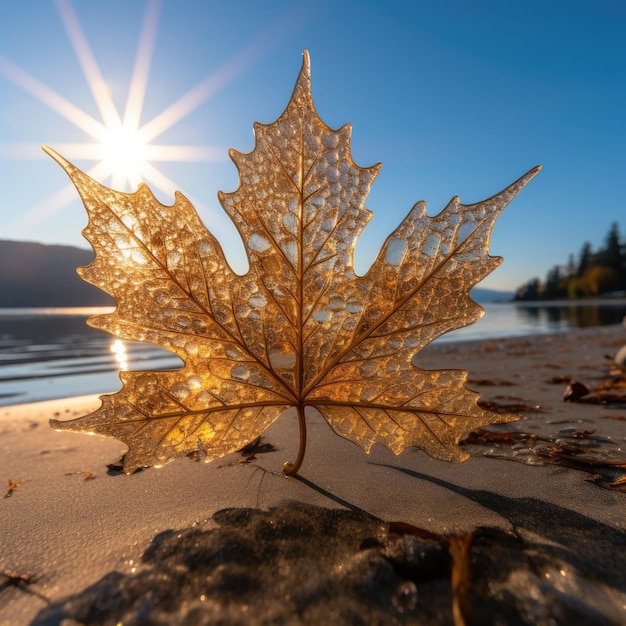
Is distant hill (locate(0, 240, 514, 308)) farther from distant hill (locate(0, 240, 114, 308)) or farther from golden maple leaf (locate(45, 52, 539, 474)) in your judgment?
golden maple leaf (locate(45, 52, 539, 474))

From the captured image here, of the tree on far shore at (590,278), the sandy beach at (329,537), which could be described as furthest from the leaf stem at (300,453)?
the tree on far shore at (590,278)

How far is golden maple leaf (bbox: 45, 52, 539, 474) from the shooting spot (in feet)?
4.53

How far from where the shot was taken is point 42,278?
76562 mm

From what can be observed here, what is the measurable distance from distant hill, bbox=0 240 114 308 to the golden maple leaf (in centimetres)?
7258

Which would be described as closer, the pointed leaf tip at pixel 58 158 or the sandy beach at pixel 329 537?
the sandy beach at pixel 329 537

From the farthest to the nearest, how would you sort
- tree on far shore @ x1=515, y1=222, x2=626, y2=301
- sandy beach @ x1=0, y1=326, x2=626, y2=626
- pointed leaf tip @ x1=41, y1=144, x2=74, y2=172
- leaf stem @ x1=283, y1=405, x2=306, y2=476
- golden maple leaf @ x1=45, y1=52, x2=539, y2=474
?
tree on far shore @ x1=515, y1=222, x2=626, y2=301 → leaf stem @ x1=283, y1=405, x2=306, y2=476 → golden maple leaf @ x1=45, y1=52, x2=539, y2=474 → pointed leaf tip @ x1=41, y1=144, x2=74, y2=172 → sandy beach @ x1=0, y1=326, x2=626, y2=626

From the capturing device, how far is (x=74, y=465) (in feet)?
6.57

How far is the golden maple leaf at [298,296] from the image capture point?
1.38m

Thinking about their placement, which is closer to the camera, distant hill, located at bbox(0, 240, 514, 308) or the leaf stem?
the leaf stem

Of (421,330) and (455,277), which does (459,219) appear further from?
(421,330)

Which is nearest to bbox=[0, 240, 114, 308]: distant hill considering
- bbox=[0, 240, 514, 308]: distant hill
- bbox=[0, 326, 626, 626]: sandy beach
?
bbox=[0, 240, 514, 308]: distant hill

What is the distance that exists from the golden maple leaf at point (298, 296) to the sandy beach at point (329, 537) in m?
0.23

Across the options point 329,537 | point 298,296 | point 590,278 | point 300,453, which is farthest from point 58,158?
point 590,278

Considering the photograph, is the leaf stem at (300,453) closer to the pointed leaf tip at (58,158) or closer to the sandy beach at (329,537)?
the sandy beach at (329,537)
